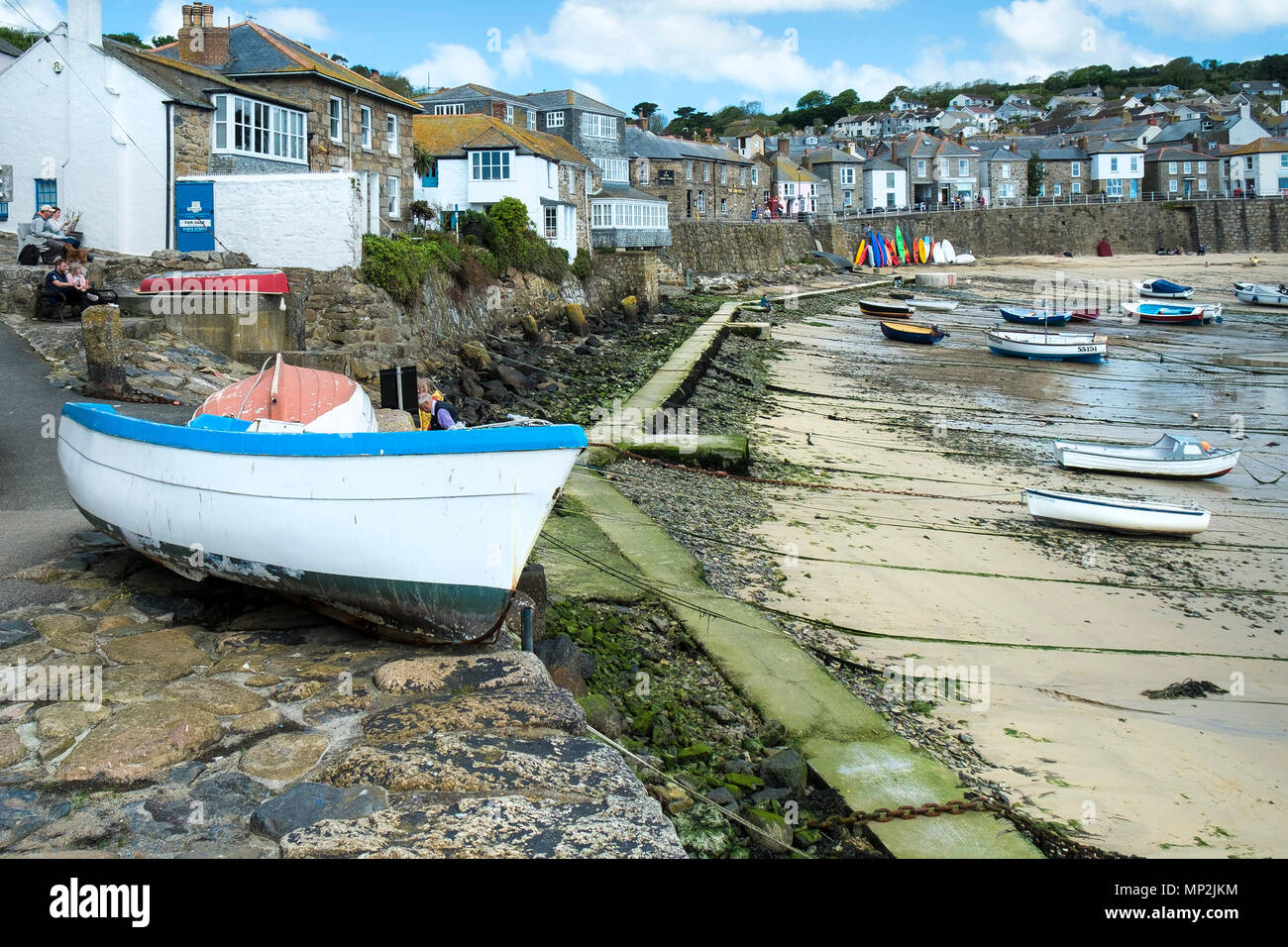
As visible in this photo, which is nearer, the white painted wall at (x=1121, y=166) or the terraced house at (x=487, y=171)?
the terraced house at (x=487, y=171)

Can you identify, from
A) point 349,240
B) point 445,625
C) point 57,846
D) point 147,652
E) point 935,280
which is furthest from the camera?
point 935,280

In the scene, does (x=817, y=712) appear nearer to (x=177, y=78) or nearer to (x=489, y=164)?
(x=177, y=78)

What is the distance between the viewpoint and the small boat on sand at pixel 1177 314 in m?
46.5

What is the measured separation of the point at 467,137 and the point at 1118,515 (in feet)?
102

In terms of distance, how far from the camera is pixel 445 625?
660cm

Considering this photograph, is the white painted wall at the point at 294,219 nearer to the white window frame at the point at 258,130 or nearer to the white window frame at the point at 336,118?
the white window frame at the point at 258,130

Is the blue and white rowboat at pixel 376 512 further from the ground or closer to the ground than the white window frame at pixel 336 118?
closer to the ground

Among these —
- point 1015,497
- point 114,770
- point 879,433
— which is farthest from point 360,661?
point 879,433

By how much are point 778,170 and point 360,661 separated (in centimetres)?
7971

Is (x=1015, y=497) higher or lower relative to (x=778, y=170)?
lower

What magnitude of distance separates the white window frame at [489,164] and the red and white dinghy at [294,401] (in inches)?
1272

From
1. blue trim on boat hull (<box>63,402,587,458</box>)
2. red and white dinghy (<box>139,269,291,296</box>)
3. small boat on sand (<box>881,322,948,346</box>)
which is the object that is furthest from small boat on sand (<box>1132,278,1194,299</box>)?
blue trim on boat hull (<box>63,402,587,458</box>)

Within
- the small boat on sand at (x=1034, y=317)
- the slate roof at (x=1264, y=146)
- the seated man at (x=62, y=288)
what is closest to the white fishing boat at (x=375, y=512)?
the seated man at (x=62, y=288)

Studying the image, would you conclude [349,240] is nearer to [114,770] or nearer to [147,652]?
[147,652]
